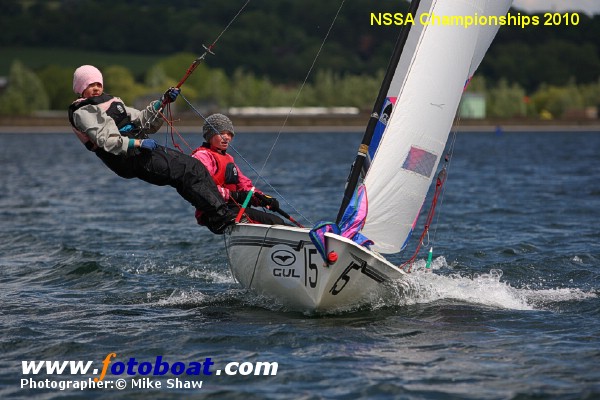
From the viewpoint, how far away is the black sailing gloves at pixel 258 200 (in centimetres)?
1047

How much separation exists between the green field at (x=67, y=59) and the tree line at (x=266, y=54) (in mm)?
1371

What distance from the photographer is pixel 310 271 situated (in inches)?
354

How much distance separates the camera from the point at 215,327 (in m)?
9.02

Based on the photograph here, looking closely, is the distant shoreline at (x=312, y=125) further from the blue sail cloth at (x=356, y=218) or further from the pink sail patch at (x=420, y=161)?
the blue sail cloth at (x=356, y=218)

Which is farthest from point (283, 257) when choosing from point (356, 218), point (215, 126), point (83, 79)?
point (83, 79)

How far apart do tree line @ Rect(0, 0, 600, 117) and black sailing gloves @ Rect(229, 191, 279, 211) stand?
102244 mm

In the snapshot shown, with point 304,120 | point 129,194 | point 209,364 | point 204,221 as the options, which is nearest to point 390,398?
point 209,364

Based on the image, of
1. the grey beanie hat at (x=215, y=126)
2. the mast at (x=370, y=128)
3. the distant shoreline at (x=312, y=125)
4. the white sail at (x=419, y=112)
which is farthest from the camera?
the distant shoreline at (x=312, y=125)

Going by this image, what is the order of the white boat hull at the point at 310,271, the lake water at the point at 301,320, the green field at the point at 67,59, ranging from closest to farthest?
the lake water at the point at 301,320, the white boat hull at the point at 310,271, the green field at the point at 67,59

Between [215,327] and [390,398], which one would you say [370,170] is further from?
[390,398]

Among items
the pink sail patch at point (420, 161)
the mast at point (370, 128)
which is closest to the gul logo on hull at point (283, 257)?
the mast at point (370, 128)

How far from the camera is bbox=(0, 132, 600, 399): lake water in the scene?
7.36 meters

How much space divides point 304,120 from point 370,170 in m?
95.7

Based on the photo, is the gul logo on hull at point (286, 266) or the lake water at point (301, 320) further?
the gul logo on hull at point (286, 266)
